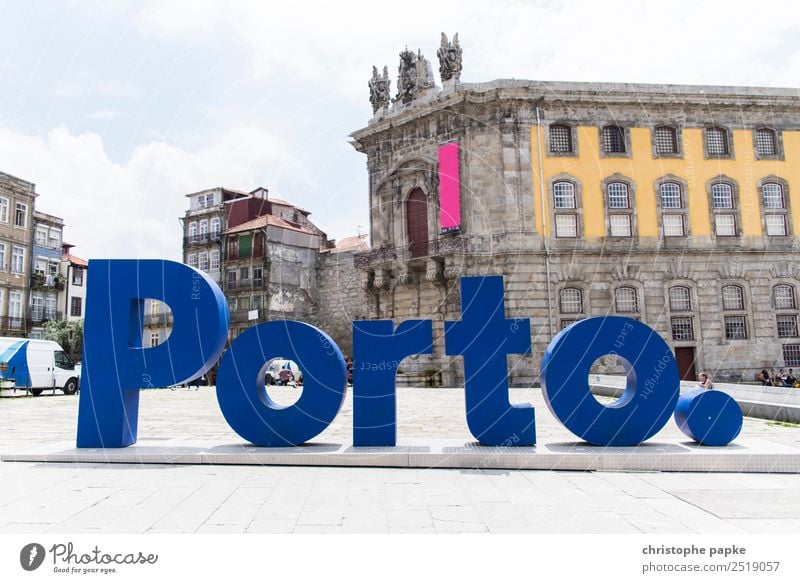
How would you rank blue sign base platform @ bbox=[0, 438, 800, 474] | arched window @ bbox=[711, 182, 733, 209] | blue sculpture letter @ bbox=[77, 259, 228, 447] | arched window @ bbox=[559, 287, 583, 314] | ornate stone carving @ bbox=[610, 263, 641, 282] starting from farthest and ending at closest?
arched window @ bbox=[711, 182, 733, 209], ornate stone carving @ bbox=[610, 263, 641, 282], arched window @ bbox=[559, 287, 583, 314], blue sculpture letter @ bbox=[77, 259, 228, 447], blue sign base platform @ bbox=[0, 438, 800, 474]

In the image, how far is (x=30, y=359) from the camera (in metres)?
24.1

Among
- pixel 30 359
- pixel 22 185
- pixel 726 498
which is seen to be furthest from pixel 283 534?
pixel 22 185

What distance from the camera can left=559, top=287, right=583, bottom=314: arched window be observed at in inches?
1109

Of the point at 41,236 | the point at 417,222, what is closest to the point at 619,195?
the point at 417,222

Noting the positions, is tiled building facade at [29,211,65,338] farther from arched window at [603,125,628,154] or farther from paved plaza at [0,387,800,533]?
paved plaza at [0,387,800,533]

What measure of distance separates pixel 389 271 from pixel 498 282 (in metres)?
23.1

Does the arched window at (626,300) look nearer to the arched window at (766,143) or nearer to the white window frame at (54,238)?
the arched window at (766,143)

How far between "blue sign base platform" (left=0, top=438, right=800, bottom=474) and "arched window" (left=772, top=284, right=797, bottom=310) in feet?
79.8

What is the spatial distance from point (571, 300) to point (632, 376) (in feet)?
67.1

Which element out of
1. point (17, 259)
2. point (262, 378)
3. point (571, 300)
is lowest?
point (262, 378)

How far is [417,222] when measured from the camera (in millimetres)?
31250

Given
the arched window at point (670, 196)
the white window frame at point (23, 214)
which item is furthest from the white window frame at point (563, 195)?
the white window frame at point (23, 214)

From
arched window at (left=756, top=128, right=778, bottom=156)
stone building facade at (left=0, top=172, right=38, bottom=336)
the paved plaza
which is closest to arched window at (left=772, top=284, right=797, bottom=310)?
arched window at (left=756, top=128, right=778, bottom=156)

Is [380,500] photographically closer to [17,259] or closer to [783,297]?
[783,297]
